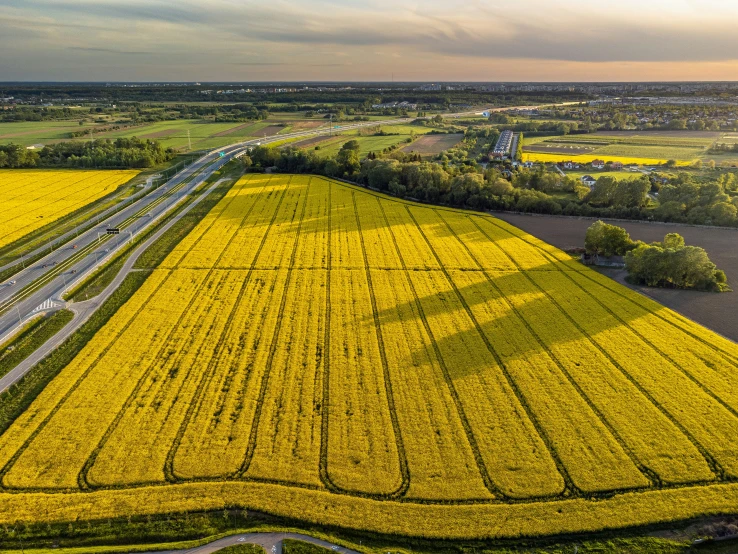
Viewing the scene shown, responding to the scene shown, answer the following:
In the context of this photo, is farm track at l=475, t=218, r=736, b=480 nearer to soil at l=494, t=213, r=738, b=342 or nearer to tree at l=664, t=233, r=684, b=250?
soil at l=494, t=213, r=738, b=342

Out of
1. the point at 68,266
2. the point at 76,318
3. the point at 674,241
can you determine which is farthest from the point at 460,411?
the point at 68,266

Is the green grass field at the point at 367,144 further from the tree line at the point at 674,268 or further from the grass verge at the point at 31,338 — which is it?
the grass verge at the point at 31,338

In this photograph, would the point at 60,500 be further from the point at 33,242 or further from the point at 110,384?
the point at 33,242

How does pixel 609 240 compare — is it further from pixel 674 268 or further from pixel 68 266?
pixel 68 266

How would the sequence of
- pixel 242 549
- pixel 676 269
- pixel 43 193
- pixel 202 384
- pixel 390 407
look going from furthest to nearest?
pixel 43 193, pixel 676 269, pixel 202 384, pixel 390 407, pixel 242 549

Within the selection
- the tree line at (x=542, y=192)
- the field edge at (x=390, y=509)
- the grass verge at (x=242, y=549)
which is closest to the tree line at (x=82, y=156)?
the tree line at (x=542, y=192)

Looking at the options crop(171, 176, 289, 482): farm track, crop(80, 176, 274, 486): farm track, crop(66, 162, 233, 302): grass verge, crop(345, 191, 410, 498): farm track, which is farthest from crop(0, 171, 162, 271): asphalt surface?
crop(345, 191, 410, 498): farm track
